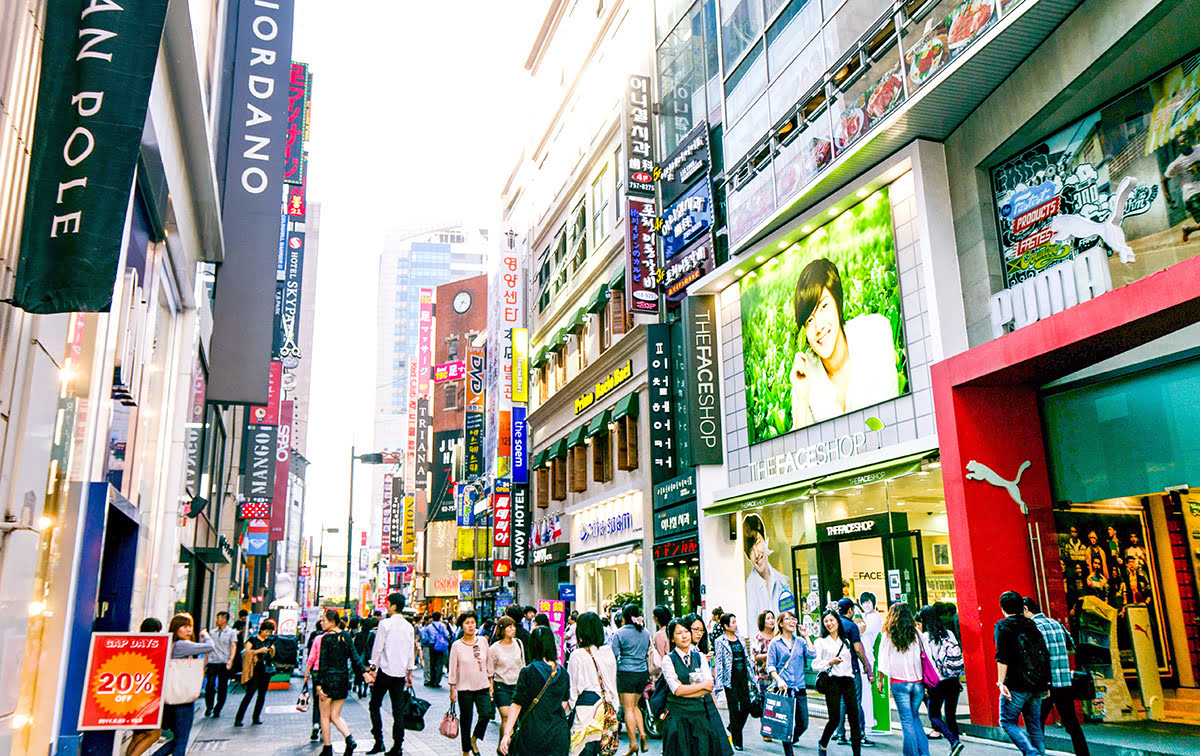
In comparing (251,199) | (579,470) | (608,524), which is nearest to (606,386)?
(579,470)

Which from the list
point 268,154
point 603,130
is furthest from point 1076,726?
point 603,130

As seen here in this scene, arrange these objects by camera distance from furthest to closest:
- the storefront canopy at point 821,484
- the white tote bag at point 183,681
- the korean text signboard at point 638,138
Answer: the korean text signboard at point 638,138, the storefront canopy at point 821,484, the white tote bag at point 183,681

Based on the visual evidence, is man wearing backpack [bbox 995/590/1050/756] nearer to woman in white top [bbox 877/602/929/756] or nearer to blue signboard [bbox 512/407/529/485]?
woman in white top [bbox 877/602/929/756]

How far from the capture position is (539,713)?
7184 millimetres

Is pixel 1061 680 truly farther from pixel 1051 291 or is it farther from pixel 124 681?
pixel 124 681

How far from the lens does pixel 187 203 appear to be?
1284 cm

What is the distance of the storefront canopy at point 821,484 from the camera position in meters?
14.5

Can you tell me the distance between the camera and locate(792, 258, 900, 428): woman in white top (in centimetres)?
1585

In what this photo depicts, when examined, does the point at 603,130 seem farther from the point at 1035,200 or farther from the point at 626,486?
the point at 1035,200

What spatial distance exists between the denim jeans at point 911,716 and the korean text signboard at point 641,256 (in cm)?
1543

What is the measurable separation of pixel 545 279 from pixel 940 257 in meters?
25.8

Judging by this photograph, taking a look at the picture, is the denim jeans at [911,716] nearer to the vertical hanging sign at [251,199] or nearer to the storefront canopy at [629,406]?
the vertical hanging sign at [251,199]

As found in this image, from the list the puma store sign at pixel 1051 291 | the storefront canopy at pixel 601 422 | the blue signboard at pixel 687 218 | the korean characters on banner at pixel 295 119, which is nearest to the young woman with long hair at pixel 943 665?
the puma store sign at pixel 1051 291

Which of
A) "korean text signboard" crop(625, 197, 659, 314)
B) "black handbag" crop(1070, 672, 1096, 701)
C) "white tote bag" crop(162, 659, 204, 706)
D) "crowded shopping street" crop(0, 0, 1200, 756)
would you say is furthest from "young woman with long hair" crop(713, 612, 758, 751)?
"korean text signboard" crop(625, 197, 659, 314)
